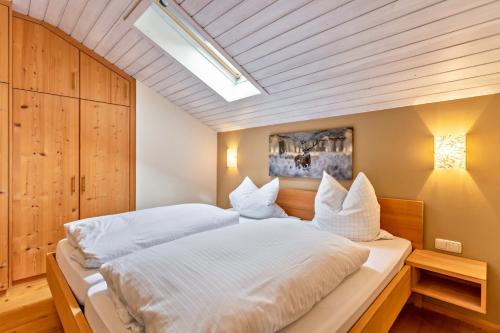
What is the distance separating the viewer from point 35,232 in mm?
2496

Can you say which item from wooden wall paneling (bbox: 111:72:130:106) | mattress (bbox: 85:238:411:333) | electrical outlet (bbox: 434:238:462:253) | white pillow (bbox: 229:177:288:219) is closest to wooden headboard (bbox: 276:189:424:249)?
electrical outlet (bbox: 434:238:462:253)

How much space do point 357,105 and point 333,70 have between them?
1.73ft

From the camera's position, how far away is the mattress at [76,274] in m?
1.36

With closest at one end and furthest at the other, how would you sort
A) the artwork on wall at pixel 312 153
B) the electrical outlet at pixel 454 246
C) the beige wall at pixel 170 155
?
the electrical outlet at pixel 454 246 < the artwork on wall at pixel 312 153 < the beige wall at pixel 170 155

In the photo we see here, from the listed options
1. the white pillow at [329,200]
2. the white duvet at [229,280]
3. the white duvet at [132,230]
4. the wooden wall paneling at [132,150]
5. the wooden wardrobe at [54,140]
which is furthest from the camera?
the wooden wall paneling at [132,150]

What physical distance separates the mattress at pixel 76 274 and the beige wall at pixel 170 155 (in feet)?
4.66

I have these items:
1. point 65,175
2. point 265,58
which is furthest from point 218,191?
point 265,58

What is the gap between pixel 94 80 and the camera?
2816mm

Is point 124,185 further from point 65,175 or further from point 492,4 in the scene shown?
point 492,4

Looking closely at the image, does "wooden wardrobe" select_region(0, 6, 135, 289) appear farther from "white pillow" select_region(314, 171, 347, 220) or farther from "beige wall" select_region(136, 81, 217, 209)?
"white pillow" select_region(314, 171, 347, 220)

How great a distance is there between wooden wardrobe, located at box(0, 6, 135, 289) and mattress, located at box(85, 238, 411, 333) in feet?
5.88

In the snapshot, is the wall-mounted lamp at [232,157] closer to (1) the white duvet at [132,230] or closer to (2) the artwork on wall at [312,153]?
(2) the artwork on wall at [312,153]

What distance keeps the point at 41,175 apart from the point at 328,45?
2.95 metres

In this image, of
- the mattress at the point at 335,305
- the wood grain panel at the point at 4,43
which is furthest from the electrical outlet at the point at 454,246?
the wood grain panel at the point at 4,43
